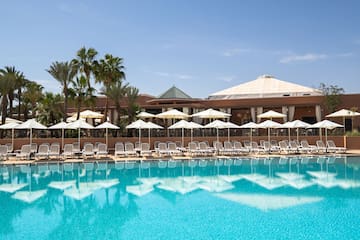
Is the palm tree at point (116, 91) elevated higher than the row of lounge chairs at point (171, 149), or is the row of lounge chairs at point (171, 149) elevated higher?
the palm tree at point (116, 91)

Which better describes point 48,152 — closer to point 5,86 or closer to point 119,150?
point 119,150

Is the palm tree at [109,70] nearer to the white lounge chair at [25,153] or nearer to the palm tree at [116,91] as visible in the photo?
the palm tree at [116,91]

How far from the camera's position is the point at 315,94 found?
95.8 ft

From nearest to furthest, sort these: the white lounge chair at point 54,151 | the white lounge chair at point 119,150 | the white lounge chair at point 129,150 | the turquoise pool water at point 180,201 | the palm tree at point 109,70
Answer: the turquoise pool water at point 180,201 → the white lounge chair at point 54,151 → the white lounge chair at point 119,150 → the white lounge chair at point 129,150 → the palm tree at point 109,70

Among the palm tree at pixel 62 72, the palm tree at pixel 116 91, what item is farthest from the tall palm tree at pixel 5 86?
the palm tree at pixel 116 91

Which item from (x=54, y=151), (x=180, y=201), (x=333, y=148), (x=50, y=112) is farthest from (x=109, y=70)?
(x=180, y=201)

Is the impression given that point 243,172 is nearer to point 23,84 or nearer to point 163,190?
point 163,190

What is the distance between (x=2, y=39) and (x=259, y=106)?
1975 cm

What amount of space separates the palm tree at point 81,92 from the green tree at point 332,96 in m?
18.8

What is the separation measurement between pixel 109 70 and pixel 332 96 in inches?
700

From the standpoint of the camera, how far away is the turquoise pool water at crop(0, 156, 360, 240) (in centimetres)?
790

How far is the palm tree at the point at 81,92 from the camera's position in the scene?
87.2 feet

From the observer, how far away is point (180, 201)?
426 inches

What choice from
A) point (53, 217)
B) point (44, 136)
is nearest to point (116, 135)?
point (44, 136)
